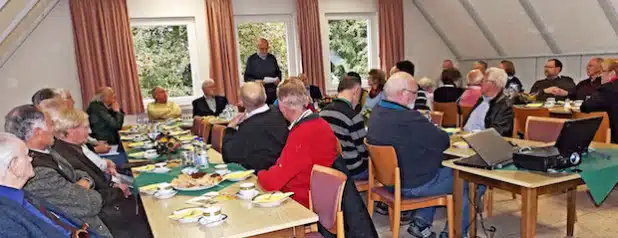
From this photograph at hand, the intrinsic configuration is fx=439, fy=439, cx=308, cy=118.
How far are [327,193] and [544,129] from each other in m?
2.10

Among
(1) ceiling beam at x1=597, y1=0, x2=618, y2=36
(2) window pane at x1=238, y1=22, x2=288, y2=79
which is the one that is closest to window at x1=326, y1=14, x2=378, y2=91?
(2) window pane at x1=238, y1=22, x2=288, y2=79

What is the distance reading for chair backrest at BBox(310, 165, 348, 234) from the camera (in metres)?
2.02

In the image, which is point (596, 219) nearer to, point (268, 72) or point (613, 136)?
point (613, 136)

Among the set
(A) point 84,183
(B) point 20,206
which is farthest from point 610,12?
(B) point 20,206

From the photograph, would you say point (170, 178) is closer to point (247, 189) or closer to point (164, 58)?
point (247, 189)

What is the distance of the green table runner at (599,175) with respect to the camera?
228cm

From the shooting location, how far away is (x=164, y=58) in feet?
23.7

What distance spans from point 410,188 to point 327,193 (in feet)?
3.33

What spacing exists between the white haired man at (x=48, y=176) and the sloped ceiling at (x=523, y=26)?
6298mm

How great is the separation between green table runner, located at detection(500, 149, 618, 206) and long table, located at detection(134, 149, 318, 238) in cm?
129

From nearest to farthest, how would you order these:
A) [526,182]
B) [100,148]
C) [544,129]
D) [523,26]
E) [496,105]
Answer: [526,182], [544,129], [496,105], [100,148], [523,26]

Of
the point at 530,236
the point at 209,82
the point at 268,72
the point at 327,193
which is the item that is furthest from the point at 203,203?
the point at 268,72

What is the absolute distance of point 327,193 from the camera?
81.9 inches

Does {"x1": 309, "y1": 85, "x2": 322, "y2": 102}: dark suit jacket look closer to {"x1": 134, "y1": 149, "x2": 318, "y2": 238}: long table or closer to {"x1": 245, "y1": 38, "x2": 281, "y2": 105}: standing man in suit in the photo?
{"x1": 245, "y1": 38, "x2": 281, "y2": 105}: standing man in suit
